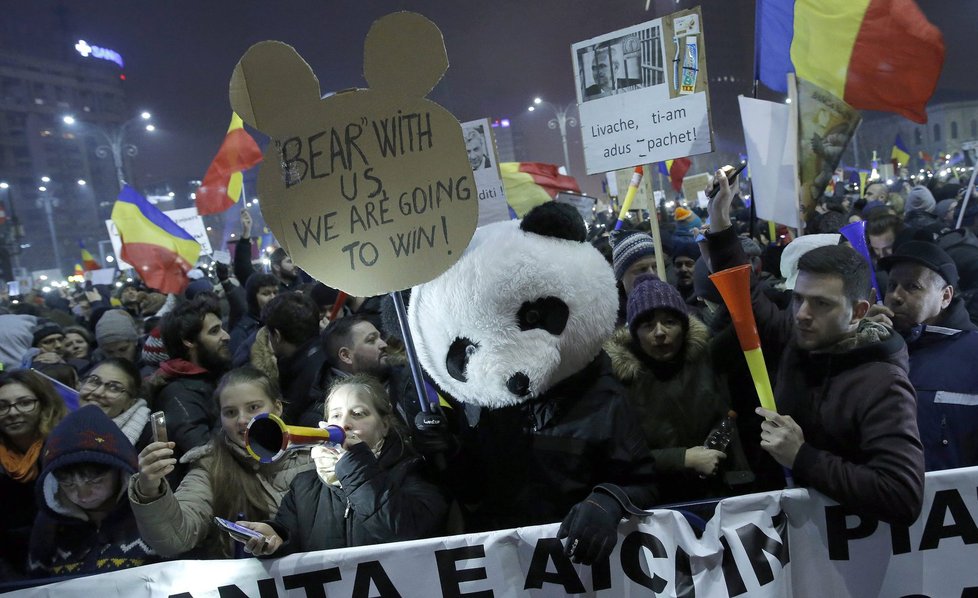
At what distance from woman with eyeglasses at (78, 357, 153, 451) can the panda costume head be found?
7.12ft

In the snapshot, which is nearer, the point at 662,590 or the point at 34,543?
the point at 662,590

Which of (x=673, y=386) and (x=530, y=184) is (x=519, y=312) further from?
(x=530, y=184)

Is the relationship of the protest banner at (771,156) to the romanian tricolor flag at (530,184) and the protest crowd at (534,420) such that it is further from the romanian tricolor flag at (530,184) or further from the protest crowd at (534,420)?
the romanian tricolor flag at (530,184)

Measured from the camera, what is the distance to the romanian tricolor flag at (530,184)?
7.45 meters

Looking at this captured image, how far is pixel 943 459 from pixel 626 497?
1.61 metres

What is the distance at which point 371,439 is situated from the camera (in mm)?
2398

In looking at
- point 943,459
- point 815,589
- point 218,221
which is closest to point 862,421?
point 815,589

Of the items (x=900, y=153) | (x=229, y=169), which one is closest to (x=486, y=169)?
(x=229, y=169)

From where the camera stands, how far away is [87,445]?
8.59ft

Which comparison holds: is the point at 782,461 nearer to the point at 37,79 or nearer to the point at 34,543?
the point at 34,543

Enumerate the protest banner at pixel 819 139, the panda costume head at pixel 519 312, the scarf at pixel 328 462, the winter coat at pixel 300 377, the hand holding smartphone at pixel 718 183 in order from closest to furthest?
the panda costume head at pixel 519 312
the scarf at pixel 328 462
the hand holding smartphone at pixel 718 183
the winter coat at pixel 300 377
the protest banner at pixel 819 139

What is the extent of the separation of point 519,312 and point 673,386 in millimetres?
979

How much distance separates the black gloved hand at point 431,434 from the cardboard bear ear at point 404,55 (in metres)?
0.95

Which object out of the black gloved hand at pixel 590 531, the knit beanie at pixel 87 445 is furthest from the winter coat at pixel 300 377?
the black gloved hand at pixel 590 531
